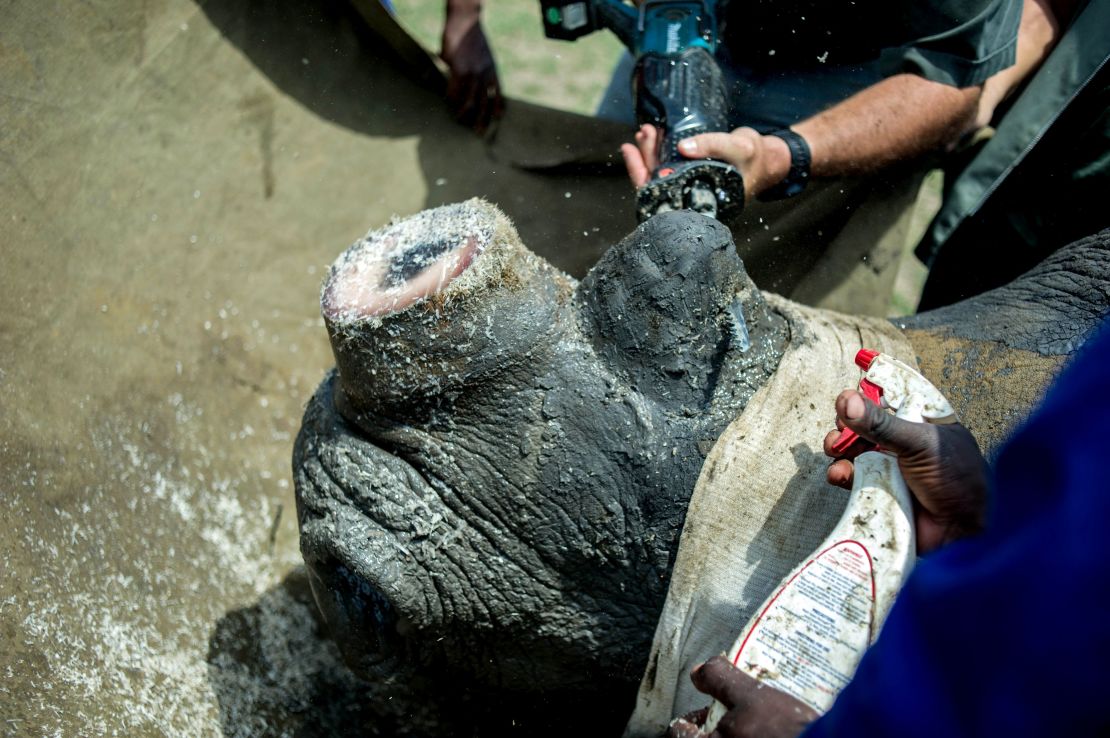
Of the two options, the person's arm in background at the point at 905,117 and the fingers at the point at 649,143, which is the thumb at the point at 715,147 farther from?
the person's arm in background at the point at 905,117

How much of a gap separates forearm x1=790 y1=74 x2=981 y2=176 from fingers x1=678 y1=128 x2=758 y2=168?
592 mm

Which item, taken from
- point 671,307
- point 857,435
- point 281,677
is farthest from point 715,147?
point 281,677

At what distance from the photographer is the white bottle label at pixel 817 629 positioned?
61.3 inches

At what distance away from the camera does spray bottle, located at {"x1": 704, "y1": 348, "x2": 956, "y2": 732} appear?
156cm

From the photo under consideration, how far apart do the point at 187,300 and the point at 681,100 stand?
173 cm

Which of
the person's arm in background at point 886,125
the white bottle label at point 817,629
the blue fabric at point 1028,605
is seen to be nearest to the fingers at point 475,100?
the person's arm in background at point 886,125

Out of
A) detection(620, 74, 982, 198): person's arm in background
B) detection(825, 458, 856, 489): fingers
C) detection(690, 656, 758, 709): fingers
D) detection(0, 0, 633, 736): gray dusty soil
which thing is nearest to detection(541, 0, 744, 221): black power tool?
detection(620, 74, 982, 198): person's arm in background

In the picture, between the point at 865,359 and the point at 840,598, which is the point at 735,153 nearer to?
the point at 865,359

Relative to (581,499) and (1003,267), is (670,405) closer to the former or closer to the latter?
(581,499)

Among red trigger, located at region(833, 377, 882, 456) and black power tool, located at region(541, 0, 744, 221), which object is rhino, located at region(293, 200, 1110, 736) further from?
black power tool, located at region(541, 0, 744, 221)

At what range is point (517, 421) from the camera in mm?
1938

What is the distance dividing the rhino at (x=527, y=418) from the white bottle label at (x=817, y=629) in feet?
1.19

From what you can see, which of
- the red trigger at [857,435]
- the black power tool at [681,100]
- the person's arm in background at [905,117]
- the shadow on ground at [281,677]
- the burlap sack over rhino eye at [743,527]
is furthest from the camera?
the person's arm in background at [905,117]

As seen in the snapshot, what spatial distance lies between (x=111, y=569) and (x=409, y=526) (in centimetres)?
108
